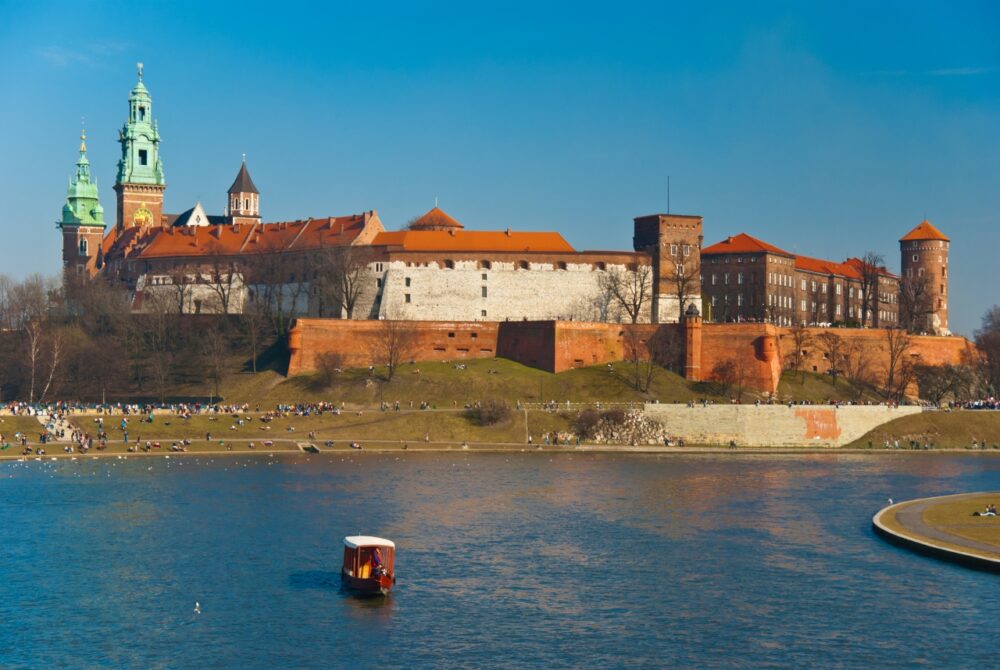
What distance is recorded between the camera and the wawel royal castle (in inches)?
3885

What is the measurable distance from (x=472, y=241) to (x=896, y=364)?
3271 cm

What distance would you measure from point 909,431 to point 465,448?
95.3ft

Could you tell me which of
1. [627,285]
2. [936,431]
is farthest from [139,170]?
[936,431]

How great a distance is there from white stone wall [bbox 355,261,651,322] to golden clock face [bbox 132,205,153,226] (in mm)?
39861

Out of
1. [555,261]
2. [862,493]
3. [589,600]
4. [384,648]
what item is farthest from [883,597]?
[555,261]

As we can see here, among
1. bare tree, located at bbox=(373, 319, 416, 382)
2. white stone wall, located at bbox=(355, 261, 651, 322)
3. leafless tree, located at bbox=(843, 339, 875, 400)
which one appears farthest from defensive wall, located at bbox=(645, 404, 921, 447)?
white stone wall, located at bbox=(355, 261, 651, 322)

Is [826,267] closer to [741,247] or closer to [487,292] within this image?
[741,247]

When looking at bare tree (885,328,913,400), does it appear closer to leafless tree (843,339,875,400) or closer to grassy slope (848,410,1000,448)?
leafless tree (843,339,875,400)

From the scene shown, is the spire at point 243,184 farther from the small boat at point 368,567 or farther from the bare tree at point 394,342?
the small boat at point 368,567

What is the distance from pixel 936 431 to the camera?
83188 millimetres

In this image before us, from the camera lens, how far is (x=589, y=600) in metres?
37.4

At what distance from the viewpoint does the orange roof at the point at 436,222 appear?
10794 cm

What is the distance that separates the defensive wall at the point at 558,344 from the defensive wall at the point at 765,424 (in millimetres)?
6196

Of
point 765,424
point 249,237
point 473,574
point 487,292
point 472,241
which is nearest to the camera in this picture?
point 473,574
